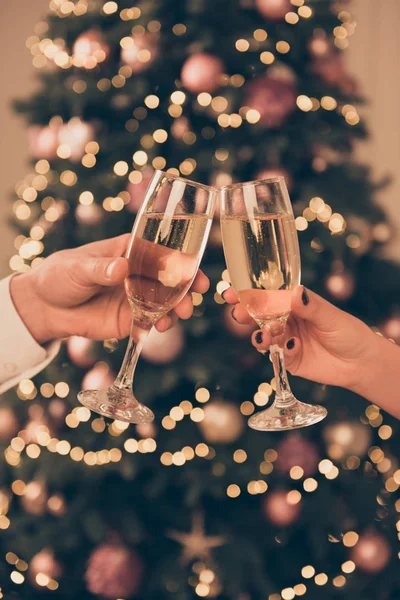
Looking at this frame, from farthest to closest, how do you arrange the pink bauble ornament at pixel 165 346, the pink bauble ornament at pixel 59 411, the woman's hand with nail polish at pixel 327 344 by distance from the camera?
1. the pink bauble ornament at pixel 59 411
2. the pink bauble ornament at pixel 165 346
3. the woman's hand with nail polish at pixel 327 344

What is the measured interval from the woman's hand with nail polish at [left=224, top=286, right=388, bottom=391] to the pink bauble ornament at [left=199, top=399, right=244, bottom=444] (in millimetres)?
552

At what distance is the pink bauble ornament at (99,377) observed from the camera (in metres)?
1.66

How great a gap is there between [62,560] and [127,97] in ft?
4.26

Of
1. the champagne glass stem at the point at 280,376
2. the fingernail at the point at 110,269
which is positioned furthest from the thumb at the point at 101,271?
the champagne glass stem at the point at 280,376

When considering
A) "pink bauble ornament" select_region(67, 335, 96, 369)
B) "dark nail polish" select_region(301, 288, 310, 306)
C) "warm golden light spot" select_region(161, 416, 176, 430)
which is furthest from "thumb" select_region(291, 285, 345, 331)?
"pink bauble ornament" select_region(67, 335, 96, 369)

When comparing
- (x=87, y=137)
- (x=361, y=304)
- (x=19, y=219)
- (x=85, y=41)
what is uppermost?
(x=85, y=41)

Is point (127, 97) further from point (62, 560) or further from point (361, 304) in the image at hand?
point (62, 560)

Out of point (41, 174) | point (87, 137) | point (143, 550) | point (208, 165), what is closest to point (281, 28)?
point (208, 165)

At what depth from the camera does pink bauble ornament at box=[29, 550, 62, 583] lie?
175cm

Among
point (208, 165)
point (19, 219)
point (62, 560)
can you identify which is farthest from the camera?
point (19, 219)

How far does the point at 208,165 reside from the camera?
5.43 feet

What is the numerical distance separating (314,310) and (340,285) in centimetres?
83

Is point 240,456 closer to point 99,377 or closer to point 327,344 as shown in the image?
point 99,377

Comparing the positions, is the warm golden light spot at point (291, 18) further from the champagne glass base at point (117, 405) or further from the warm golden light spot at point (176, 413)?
the champagne glass base at point (117, 405)
